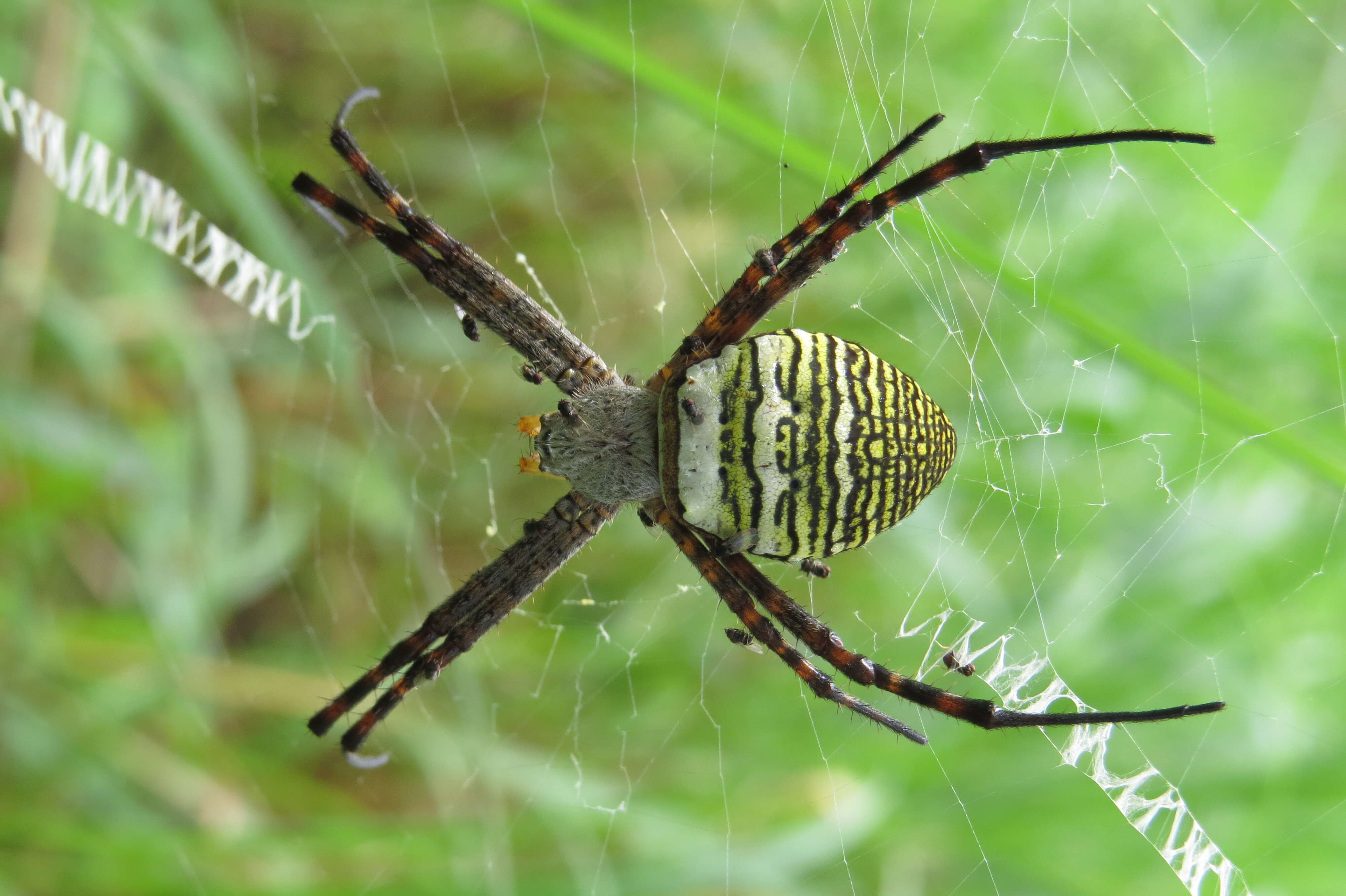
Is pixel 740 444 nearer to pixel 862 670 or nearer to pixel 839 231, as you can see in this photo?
pixel 839 231

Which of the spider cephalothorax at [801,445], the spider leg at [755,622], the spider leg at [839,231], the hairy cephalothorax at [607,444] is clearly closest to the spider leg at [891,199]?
the spider leg at [839,231]

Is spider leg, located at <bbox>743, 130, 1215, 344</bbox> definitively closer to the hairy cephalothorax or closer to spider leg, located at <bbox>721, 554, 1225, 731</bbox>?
the hairy cephalothorax

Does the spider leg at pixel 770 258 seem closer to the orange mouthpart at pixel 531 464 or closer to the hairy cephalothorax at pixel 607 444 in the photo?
the hairy cephalothorax at pixel 607 444

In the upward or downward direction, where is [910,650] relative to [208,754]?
upward

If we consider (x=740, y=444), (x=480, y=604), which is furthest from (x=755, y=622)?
(x=480, y=604)

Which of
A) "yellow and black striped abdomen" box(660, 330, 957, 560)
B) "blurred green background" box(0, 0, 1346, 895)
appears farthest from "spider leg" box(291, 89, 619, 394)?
"yellow and black striped abdomen" box(660, 330, 957, 560)

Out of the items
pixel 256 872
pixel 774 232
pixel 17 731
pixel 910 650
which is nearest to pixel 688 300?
pixel 774 232

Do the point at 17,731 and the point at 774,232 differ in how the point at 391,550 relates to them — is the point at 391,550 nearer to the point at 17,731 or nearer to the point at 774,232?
the point at 17,731
